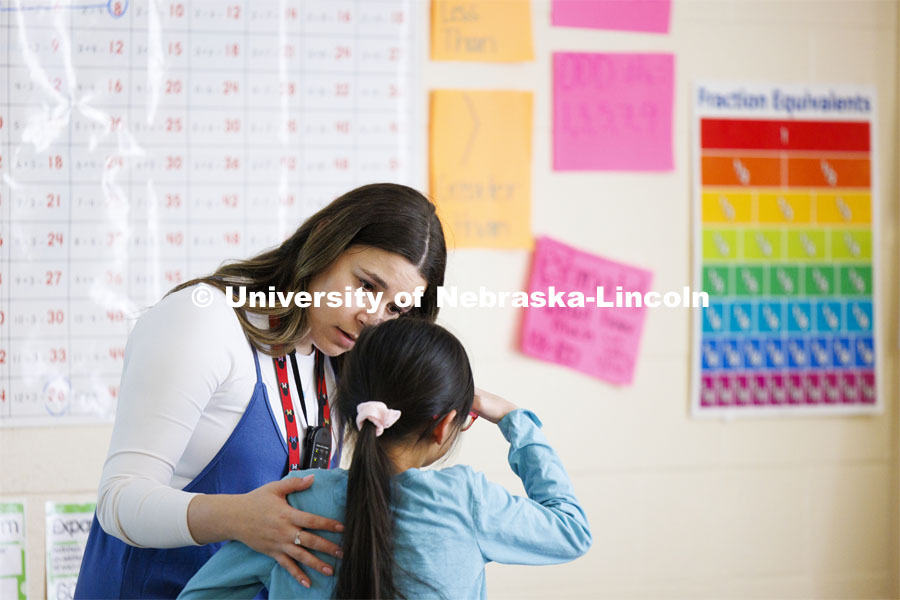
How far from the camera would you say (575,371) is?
1732mm

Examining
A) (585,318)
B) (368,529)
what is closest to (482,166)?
(585,318)

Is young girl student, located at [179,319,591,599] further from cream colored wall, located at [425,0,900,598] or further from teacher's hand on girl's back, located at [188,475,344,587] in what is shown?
cream colored wall, located at [425,0,900,598]

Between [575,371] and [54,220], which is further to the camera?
[575,371]

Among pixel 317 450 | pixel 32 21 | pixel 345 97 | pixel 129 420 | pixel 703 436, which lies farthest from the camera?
pixel 703 436

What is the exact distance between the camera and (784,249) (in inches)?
71.7

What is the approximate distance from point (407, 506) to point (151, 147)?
1.01 metres

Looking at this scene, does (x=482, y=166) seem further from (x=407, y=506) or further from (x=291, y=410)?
(x=407, y=506)

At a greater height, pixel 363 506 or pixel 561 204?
pixel 561 204

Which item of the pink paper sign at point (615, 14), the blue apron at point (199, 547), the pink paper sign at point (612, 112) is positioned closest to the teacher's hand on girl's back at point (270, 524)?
the blue apron at point (199, 547)

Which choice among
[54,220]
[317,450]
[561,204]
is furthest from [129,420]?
[561,204]

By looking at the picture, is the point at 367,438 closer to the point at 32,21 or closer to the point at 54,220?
the point at 54,220

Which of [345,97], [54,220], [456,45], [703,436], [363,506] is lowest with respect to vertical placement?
[703,436]

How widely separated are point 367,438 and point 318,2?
3.46 feet

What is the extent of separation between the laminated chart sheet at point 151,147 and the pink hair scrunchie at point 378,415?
0.83m
